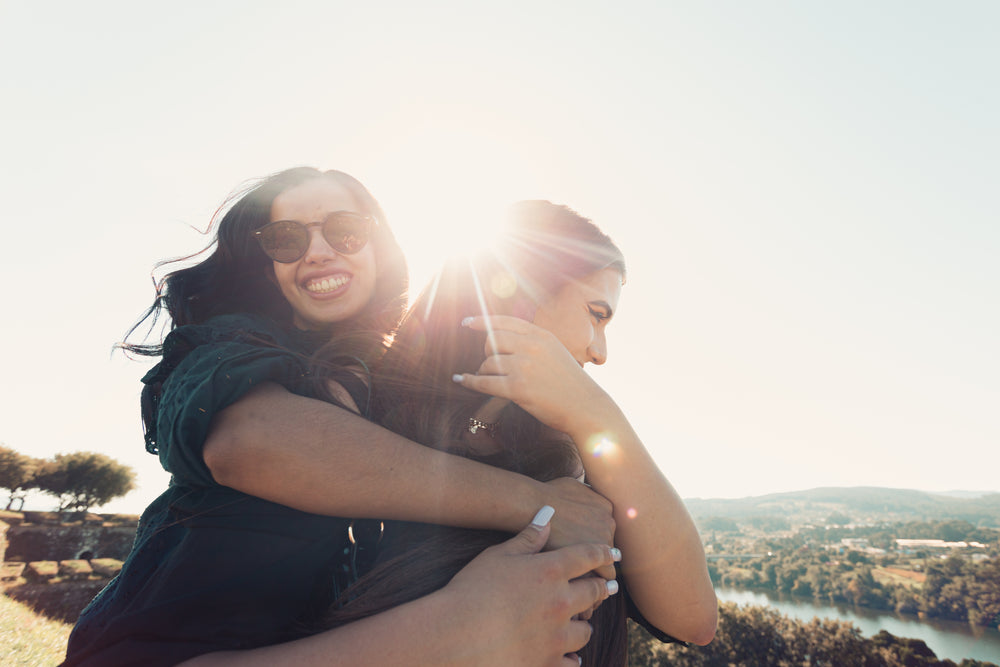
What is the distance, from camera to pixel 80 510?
40.7 m

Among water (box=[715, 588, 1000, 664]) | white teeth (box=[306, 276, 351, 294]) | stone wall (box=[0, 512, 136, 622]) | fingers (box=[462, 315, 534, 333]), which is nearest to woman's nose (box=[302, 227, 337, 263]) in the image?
white teeth (box=[306, 276, 351, 294])

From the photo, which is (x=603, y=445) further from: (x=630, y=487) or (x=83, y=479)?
(x=83, y=479)

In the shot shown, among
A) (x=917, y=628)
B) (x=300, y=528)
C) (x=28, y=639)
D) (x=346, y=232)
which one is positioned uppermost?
(x=346, y=232)

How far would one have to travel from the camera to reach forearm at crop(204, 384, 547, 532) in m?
1.66

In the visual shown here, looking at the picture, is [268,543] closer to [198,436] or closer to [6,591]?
[198,436]

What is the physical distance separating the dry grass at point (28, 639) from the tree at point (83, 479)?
29851 millimetres

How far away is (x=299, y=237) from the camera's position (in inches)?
116

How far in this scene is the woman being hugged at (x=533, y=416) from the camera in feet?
6.55

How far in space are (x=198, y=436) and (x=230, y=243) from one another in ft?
5.79

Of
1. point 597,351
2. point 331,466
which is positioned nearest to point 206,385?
point 331,466

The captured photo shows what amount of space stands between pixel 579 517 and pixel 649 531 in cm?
30

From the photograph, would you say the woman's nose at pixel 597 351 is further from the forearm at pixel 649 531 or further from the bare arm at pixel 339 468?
the bare arm at pixel 339 468

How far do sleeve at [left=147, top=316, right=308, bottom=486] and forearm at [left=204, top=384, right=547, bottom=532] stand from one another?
5 centimetres

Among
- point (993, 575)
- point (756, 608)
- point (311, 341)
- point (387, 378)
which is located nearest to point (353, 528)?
point (387, 378)
